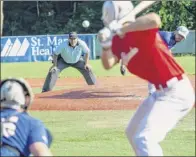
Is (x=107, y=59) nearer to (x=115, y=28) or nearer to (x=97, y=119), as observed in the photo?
(x=115, y=28)

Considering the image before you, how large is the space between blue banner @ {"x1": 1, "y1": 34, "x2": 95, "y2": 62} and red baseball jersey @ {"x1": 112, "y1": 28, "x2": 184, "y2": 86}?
24012 mm

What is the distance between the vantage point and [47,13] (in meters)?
39.8

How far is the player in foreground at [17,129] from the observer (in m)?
4.48

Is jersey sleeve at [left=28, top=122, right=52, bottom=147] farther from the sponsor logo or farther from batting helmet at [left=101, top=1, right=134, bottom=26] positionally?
the sponsor logo

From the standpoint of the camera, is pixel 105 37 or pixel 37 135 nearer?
pixel 37 135

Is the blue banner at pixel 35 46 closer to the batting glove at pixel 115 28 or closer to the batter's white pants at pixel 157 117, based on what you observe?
the batter's white pants at pixel 157 117

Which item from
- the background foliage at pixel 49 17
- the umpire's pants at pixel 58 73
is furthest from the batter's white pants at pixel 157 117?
the background foliage at pixel 49 17

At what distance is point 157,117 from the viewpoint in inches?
211

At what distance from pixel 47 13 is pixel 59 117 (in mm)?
29416

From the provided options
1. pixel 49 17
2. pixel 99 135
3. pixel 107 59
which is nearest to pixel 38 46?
pixel 49 17

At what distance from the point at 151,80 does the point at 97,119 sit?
4.96 metres

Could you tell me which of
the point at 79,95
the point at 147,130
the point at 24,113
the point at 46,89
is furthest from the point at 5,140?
the point at 46,89

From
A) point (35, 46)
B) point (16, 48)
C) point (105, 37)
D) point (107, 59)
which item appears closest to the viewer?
point (105, 37)

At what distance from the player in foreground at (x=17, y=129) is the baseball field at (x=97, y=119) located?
9.73 ft
